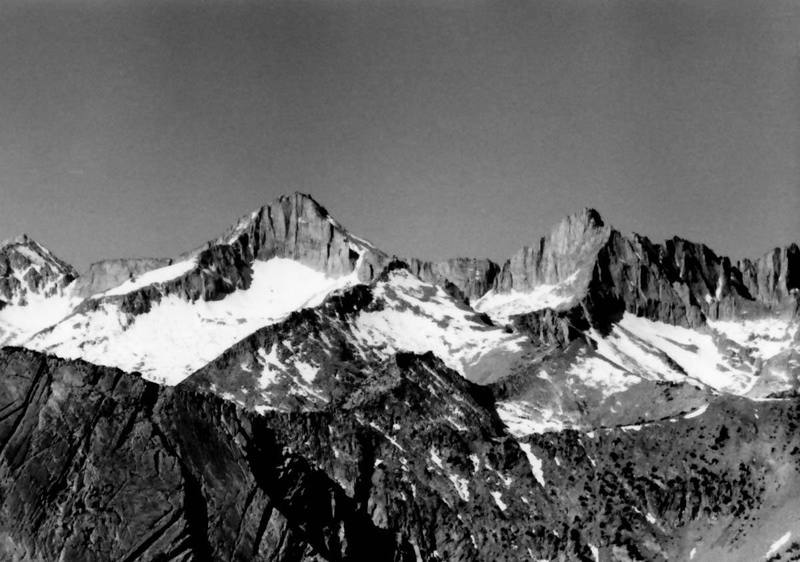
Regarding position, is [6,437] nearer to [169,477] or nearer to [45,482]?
[45,482]

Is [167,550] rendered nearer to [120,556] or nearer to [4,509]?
[120,556]

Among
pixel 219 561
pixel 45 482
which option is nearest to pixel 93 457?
pixel 45 482

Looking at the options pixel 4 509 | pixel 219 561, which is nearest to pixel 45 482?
pixel 4 509

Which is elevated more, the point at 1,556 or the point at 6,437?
the point at 6,437

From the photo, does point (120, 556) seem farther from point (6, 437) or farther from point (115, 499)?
point (6, 437)

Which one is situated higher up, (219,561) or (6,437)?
(6,437)

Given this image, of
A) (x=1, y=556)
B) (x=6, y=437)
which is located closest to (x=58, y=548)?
(x=1, y=556)

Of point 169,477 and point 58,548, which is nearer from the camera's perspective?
point 58,548
